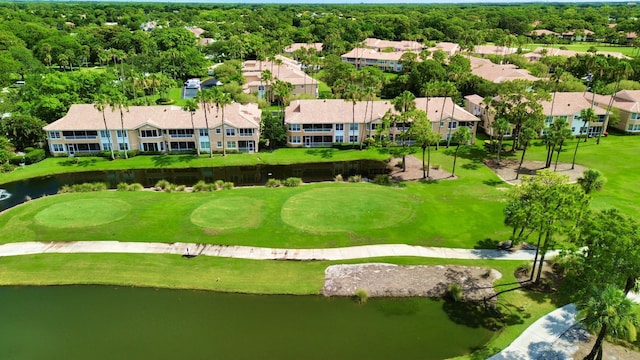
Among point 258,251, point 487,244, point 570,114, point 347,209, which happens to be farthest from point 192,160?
point 570,114

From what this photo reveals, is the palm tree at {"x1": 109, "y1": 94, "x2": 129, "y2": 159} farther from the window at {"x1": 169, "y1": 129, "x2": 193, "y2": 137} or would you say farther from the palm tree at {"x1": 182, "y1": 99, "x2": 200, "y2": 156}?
the palm tree at {"x1": 182, "y1": 99, "x2": 200, "y2": 156}

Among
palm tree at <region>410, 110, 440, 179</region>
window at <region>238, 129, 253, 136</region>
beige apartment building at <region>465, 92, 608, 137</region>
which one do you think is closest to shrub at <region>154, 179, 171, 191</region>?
window at <region>238, 129, 253, 136</region>

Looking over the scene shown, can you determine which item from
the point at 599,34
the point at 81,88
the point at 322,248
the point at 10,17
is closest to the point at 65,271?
the point at 322,248

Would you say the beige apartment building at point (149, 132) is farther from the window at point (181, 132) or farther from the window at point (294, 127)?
the window at point (294, 127)

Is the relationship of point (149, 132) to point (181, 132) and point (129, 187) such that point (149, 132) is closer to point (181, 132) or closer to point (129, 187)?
point (181, 132)

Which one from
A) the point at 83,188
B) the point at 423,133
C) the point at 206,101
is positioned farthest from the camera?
the point at 206,101

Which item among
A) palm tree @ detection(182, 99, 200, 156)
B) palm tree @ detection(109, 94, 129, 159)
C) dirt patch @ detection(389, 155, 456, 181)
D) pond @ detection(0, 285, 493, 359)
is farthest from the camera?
palm tree @ detection(109, 94, 129, 159)
